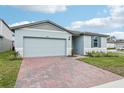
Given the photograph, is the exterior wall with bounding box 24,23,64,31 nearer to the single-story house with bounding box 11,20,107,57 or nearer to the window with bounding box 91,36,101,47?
the single-story house with bounding box 11,20,107,57

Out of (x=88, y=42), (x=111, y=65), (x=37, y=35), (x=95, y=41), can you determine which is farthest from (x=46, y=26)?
(x=111, y=65)

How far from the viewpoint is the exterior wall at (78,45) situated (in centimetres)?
1967

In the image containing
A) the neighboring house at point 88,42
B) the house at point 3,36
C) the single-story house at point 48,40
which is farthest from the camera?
the house at point 3,36

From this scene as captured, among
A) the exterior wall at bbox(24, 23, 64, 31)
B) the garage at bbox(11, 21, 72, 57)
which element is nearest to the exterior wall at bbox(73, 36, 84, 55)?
the garage at bbox(11, 21, 72, 57)

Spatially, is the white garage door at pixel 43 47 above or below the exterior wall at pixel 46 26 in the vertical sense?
below

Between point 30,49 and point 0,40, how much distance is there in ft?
33.8

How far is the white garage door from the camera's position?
16.0 m

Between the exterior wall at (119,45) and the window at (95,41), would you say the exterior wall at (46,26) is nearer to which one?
the window at (95,41)

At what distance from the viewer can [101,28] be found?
31469 mm

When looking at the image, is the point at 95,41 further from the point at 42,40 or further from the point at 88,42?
the point at 42,40

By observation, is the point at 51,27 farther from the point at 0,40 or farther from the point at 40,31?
the point at 0,40

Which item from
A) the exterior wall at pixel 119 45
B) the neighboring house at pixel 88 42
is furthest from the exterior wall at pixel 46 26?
the exterior wall at pixel 119 45

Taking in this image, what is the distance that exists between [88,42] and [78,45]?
161cm
